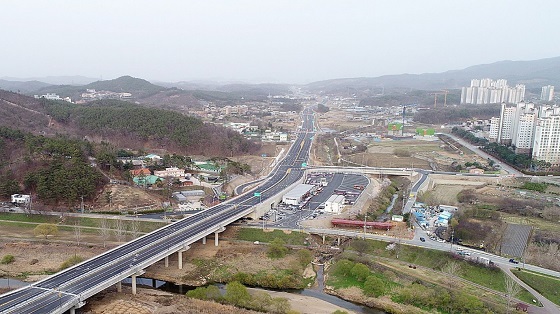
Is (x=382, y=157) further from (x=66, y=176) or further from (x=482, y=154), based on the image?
(x=66, y=176)

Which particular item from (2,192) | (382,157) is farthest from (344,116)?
(2,192)

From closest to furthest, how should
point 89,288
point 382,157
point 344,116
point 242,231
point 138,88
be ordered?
point 89,288 < point 242,231 < point 382,157 < point 344,116 < point 138,88

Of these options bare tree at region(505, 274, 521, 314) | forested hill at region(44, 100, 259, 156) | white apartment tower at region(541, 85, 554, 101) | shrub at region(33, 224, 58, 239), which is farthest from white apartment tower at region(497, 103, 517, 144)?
white apartment tower at region(541, 85, 554, 101)

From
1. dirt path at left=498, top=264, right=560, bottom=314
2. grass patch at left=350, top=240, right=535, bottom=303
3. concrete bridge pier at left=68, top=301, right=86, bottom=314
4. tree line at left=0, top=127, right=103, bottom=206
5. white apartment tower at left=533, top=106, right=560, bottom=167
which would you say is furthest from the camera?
white apartment tower at left=533, top=106, right=560, bottom=167

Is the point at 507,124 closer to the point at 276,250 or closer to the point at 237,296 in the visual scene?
the point at 276,250

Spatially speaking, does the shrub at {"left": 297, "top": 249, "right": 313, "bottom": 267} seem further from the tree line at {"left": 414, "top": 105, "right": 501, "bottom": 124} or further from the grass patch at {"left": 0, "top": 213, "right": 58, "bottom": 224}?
the tree line at {"left": 414, "top": 105, "right": 501, "bottom": 124}

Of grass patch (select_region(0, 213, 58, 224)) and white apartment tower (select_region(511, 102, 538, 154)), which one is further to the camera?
white apartment tower (select_region(511, 102, 538, 154))
